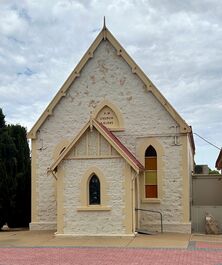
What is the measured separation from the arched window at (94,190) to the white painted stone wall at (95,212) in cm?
47

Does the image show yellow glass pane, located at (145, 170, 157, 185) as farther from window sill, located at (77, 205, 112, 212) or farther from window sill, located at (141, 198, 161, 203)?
window sill, located at (77, 205, 112, 212)

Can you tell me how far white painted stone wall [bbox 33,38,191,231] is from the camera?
23.8 m

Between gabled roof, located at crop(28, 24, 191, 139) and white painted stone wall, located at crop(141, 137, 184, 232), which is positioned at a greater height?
gabled roof, located at crop(28, 24, 191, 139)

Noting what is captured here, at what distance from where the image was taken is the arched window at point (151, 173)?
23.5m

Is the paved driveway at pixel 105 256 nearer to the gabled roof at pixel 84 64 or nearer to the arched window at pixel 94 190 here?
the arched window at pixel 94 190

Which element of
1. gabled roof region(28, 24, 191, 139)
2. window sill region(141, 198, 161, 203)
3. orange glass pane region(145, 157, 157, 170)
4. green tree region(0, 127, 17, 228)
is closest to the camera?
window sill region(141, 198, 161, 203)

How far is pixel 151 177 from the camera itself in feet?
77.5

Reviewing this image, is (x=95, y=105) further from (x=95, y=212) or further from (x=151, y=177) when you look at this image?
(x=95, y=212)

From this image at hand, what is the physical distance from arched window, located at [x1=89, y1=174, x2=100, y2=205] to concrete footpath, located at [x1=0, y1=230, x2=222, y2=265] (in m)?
1.72

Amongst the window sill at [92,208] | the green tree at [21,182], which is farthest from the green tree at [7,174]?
the window sill at [92,208]

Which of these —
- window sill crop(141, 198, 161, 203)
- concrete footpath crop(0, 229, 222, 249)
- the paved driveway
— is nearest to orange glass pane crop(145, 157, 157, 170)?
window sill crop(141, 198, 161, 203)

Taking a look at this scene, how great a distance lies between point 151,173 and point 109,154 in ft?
11.2

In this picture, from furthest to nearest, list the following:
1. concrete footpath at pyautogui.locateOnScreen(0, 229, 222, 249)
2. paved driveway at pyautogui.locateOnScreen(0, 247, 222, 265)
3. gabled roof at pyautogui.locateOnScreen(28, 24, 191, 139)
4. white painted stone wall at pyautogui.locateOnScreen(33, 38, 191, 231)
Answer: gabled roof at pyautogui.locateOnScreen(28, 24, 191, 139) < white painted stone wall at pyautogui.locateOnScreen(33, 38, 191, 231) < concrete footpath at pyautogui.locateOnScreen(0, 229, 222, 249) < paved driveway at pyautogui.locateOnScreen(0, 247, 222, 265)

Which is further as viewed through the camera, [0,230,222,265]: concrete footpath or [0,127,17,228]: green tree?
[0,127,17,228]: green tree
